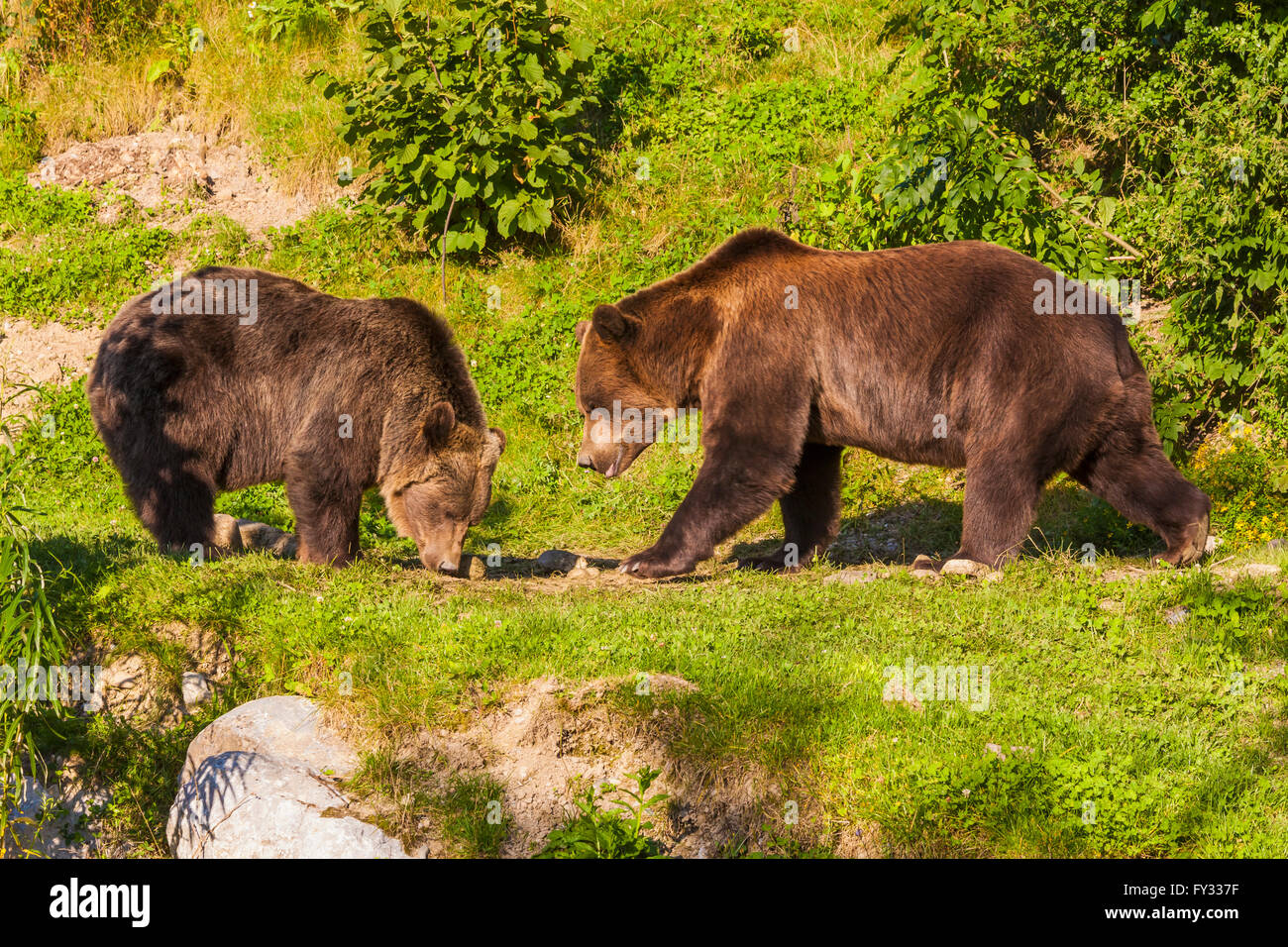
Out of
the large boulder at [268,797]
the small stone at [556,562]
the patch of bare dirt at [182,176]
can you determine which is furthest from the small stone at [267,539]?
the patch of bare dirt at [182,176]

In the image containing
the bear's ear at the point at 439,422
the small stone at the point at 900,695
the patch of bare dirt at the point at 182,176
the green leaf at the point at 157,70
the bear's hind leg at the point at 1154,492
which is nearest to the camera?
the small stone at the point at 900,695

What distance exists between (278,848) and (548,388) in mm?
6863

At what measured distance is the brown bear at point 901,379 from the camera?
25.9 feet

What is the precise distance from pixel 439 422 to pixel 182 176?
26.4ft

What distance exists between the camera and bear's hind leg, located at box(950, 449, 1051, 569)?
7.88 metres

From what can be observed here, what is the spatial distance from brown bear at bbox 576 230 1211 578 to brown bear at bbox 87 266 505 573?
1085 millimetres

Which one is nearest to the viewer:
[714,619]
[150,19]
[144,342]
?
[714,619]

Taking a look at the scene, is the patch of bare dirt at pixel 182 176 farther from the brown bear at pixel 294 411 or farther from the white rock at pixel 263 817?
the white rock at pixel 263 817

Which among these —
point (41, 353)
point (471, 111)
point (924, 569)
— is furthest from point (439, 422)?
point (41, 353)

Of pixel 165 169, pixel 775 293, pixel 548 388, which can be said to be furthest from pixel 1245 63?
pixel 165 169

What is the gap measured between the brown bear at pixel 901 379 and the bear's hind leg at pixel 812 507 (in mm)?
503

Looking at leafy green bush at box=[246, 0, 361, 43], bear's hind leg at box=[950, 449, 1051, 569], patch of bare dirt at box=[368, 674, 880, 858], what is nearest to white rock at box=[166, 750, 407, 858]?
patch of bare dirt at box=[368, 674, 880, 858]

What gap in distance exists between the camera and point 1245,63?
10.2 metres

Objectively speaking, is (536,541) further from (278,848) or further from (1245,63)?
(1245,63)
